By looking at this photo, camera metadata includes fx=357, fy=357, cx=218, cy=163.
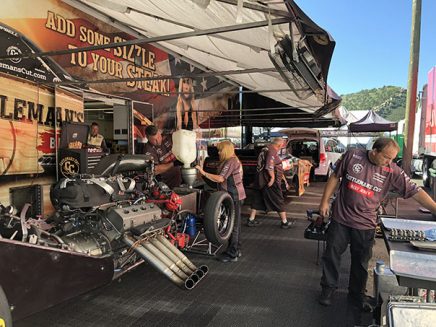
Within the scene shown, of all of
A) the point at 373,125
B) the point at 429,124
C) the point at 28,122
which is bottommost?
the point at 28,122

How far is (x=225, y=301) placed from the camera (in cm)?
336

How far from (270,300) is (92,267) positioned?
171 cm

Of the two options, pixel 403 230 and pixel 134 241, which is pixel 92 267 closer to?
pixel 134 241

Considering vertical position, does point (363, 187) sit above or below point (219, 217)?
above

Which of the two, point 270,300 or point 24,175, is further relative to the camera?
point 24,175

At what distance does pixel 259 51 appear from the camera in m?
4.23

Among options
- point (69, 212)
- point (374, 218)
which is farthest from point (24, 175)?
point (374, 218)

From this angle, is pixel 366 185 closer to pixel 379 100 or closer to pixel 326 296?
pixel 326 296

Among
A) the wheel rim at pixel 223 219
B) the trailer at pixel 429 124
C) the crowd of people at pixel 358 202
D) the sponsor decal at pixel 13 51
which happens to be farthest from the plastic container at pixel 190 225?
the trailer at pixel 429 124

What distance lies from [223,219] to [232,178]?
21.1 inches

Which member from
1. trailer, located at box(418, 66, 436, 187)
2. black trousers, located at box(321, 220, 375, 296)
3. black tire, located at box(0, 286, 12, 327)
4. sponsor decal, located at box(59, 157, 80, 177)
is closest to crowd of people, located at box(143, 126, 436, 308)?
black trousers, located at box(321, 220, 375, 296)

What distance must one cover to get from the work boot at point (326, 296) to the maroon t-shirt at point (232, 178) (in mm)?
1630

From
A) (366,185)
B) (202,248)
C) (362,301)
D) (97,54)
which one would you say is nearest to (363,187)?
(366,185)

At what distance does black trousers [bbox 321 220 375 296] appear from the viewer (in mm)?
3283
